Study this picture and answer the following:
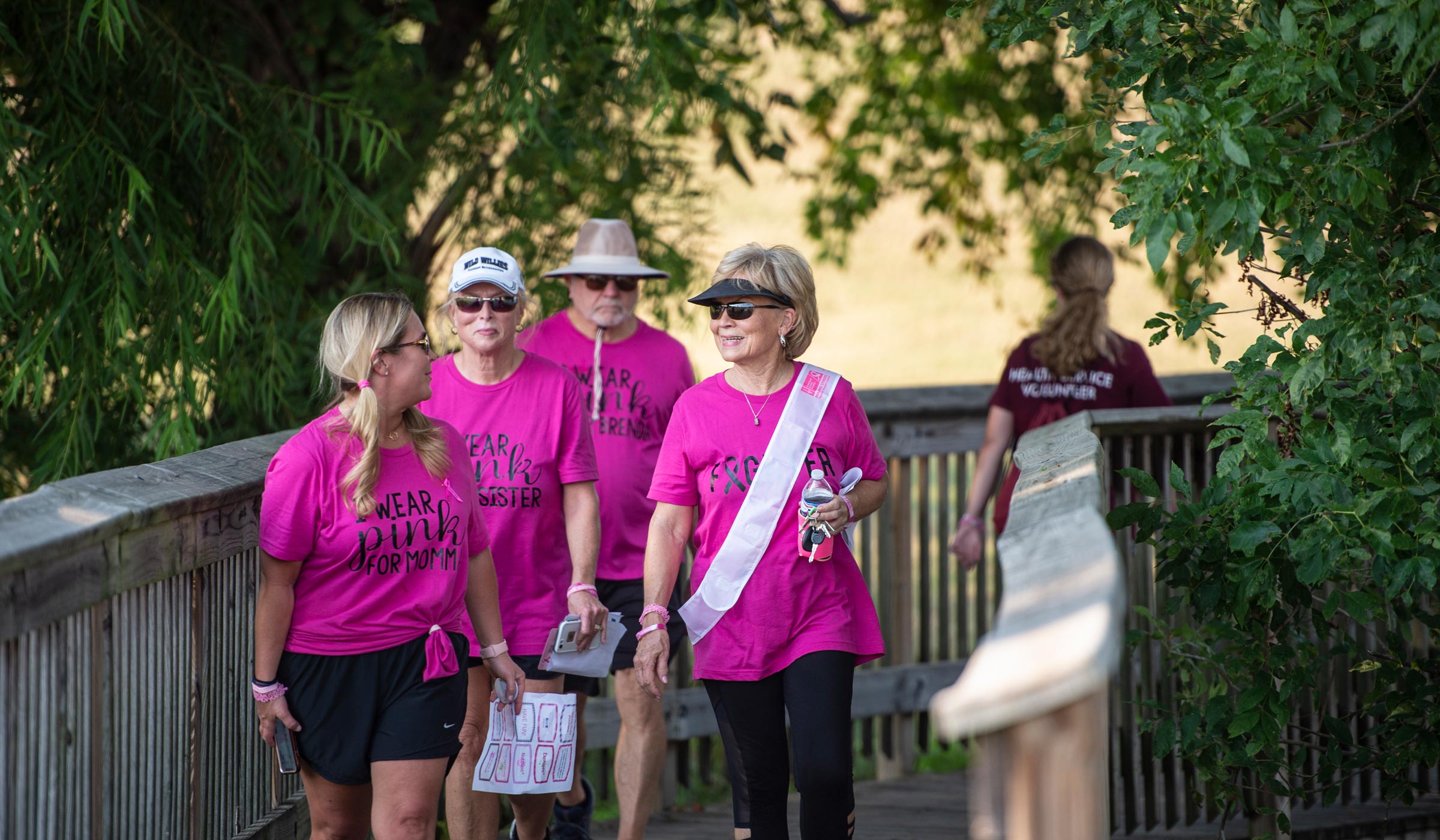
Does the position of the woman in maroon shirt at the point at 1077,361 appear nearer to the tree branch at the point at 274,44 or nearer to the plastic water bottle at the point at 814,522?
the plastic water bottle at the point at 814,522

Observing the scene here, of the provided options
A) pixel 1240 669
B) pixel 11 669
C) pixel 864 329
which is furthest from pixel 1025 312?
pixel 11 669

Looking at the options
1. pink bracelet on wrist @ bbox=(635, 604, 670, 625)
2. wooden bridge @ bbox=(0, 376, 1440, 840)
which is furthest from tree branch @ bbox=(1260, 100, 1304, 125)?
pink bracelet on wrist @ bbox=(635, 604, 670, 625)

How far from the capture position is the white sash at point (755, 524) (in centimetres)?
371

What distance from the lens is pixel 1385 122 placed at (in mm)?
3139

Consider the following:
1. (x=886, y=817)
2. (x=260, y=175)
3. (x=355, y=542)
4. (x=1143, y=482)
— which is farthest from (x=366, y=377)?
(x=886, y=817)

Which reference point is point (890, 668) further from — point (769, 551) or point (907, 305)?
point (907, 305)

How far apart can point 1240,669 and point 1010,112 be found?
6.60 meters

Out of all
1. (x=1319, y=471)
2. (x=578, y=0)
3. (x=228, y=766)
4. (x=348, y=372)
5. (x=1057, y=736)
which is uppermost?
(x=578, y=0)

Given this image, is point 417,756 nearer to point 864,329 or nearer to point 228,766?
point 228,766

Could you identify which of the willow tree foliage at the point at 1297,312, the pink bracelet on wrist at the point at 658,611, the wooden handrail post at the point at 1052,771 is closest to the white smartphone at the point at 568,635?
the pink bracelet on wrist at the point at 658,611

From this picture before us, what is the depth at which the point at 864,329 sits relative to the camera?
22.0 meters

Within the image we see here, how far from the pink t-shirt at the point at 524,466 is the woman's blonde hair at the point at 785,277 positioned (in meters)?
0.67

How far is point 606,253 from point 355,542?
2.03 metres

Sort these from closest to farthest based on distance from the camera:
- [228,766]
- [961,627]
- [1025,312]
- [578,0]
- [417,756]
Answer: [417,756] → [228,766] → [578,0] → [961,627] → [1025,312]
